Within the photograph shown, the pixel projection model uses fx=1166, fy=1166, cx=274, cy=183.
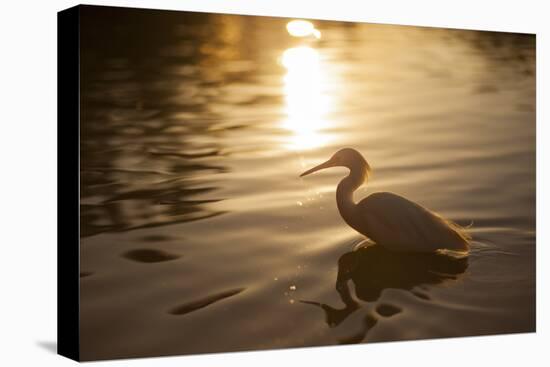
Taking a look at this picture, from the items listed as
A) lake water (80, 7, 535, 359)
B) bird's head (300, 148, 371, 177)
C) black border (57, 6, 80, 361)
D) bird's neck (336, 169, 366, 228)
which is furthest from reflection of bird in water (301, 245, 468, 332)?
black border (57, 6, 80, 361)

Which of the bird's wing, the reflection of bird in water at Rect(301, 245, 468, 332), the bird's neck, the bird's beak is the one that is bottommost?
the reflection of bird in water at Rect(301, 245, 468, 332)

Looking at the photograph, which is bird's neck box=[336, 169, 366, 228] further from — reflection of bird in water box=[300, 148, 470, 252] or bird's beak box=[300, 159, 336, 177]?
bird's beak box=[300, 159, 336, 177]

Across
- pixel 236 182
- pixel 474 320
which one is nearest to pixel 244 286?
pixel 236 182

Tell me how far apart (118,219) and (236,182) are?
0.71m

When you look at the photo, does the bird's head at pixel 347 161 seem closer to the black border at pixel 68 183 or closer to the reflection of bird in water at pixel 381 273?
the reflection of bird in water at pixel 381 273

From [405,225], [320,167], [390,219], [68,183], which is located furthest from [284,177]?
[68,183]

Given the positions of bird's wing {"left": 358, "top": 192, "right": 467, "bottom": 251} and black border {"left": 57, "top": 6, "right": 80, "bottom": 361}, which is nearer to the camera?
black border {"left": 57, "top": 6, "right": 80, "bottom": 361}

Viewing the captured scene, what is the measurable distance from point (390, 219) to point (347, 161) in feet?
1.50

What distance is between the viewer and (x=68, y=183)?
6098 millimetres

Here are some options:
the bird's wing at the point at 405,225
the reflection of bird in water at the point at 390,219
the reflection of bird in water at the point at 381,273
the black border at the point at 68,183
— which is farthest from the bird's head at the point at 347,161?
the black border at the point at 68,183

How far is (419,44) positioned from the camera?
6.93 metres

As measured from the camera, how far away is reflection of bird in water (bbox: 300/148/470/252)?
6645 mm

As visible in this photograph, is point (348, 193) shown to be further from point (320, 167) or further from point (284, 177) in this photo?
point (284, 177)

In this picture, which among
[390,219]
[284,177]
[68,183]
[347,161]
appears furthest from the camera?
[390,219]
